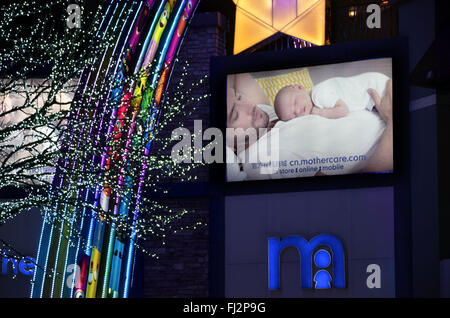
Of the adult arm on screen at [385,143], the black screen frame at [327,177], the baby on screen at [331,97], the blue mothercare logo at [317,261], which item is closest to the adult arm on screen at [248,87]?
the black screen frame at [327,177]

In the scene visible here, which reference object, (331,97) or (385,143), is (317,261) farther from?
(331,97)

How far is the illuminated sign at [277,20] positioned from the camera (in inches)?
837

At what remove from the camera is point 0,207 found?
15320mm

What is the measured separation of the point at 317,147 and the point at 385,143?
1546 mm

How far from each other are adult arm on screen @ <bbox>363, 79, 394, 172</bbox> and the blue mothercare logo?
184 centimetres

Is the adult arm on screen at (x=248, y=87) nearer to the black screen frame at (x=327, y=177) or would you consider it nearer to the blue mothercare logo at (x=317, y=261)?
the black screen frame at (x=327, y=177)

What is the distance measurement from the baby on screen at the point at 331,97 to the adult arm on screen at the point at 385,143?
0.14m

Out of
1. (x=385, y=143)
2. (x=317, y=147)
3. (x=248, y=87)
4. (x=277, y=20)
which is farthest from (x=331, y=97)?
(x=277, y=20)

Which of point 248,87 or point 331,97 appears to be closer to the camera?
point 331,97

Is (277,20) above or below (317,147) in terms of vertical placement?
above

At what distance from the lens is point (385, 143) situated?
19.8m

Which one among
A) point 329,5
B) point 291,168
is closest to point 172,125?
point 291,168

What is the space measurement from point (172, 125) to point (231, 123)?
5.37 feet

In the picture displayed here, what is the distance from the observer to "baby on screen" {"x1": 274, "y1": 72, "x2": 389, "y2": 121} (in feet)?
65.9
